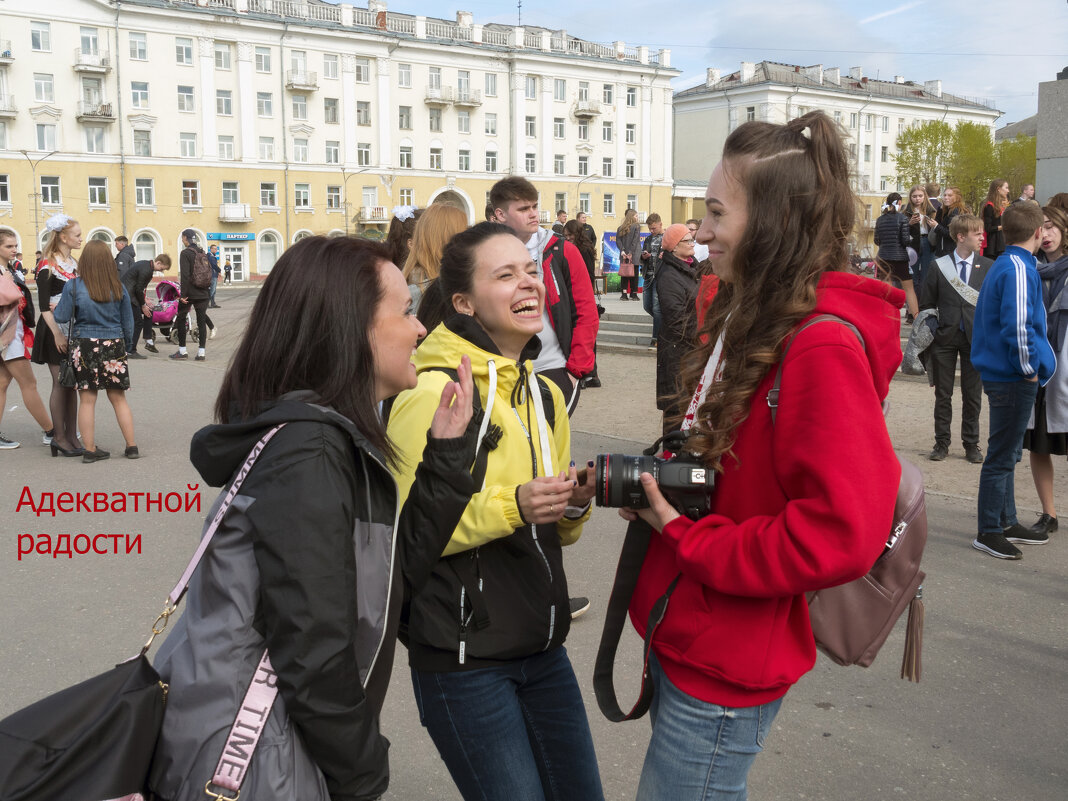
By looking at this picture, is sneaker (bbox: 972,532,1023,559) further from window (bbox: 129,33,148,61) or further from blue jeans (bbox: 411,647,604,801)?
window (bbox: 129,33,148,61)

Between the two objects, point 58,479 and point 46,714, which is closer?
point 46,714

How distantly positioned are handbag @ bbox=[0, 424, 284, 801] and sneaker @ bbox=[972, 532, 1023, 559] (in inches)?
210

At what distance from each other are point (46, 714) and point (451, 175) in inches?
2853

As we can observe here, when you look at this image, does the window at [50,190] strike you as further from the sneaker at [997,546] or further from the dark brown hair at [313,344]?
the dark brown hair at [313,344]

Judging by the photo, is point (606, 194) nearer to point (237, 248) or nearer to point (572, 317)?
point (237, 248)

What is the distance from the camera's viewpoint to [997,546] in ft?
19.6

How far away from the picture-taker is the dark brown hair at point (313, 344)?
2094mm

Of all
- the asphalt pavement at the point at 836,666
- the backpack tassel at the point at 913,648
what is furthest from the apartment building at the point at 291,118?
the backpack tassel at the point at 913,648

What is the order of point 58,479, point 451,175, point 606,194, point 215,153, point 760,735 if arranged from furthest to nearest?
point 606,194 → point 451,175 → point 215,153 → point 58,479 → point 760,735

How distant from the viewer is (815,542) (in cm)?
181

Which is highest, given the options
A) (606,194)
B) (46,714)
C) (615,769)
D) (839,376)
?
(606,194)

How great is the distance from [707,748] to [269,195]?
2667 inches

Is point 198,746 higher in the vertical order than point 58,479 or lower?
higher

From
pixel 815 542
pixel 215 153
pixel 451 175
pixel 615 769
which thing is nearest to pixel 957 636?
pixel 615 769
